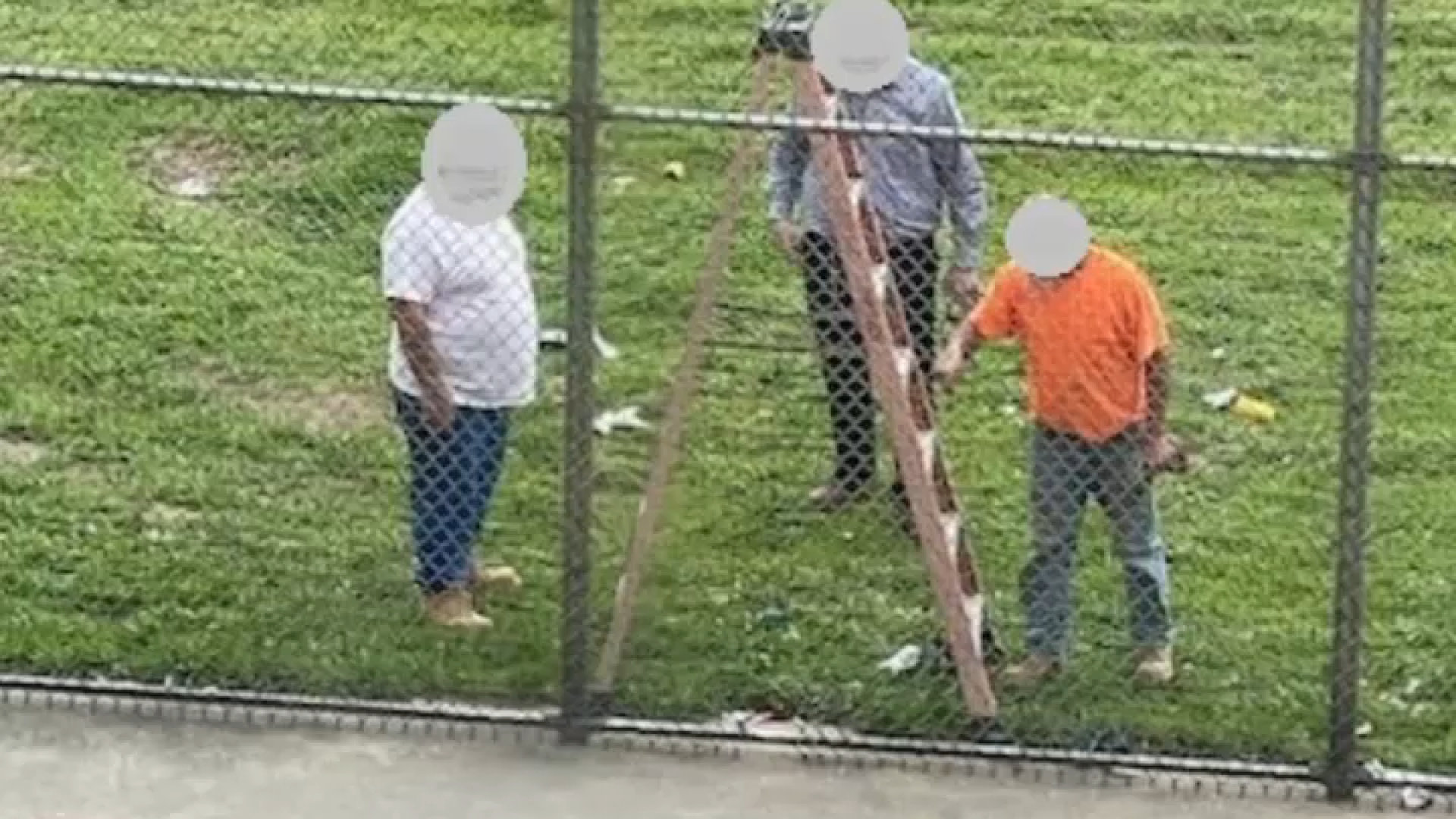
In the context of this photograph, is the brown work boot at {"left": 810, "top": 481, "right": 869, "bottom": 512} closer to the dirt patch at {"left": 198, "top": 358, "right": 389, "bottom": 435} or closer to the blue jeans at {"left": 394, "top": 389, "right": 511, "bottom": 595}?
the blue jeans at {"left": 394, "top": 389, "right": 511, "bottom": 595}

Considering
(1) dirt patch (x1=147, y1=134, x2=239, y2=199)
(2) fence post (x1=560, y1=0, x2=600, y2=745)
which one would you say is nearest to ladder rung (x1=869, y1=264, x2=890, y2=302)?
(2) fence post (x1=560, y1=0, x2=600, y2=745)

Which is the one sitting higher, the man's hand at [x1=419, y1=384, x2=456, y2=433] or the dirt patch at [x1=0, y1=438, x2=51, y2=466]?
the man's hand at [x1=419, y1=384, x2=456, y2=433]

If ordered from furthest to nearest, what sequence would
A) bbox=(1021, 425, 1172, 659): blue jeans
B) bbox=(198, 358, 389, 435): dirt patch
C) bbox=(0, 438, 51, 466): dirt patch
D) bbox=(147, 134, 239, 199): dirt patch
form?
1. bbox=(147, 134, 239, 199): dirt patch
2. bbox=(198, 358, 389, 435): dirt patch
3. bbox=(0, 438, 51, 466): dirt patch
4. bbox=(1021, 425, 1172, 659): blue jeans

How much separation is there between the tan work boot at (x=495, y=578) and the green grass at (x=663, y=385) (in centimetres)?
6

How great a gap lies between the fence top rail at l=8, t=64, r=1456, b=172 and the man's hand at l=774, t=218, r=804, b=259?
0.76 meters

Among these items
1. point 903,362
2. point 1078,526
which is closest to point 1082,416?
point 1078,526

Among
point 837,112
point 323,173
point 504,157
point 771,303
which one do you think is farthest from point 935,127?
point 323,173

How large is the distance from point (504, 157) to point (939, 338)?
1726 millimetres

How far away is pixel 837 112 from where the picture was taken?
977 cm

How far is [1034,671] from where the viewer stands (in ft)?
32.5

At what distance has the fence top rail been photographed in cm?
922

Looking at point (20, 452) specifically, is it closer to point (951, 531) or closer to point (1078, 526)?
point (951, 531)

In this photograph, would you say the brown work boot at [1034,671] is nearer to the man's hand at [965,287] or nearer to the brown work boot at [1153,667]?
the brown work boot at [1153,667]

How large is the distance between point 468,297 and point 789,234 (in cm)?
105
